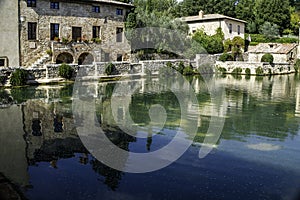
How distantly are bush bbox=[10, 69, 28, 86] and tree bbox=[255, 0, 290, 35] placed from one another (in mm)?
44597

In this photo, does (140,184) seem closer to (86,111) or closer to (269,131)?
(269,131)

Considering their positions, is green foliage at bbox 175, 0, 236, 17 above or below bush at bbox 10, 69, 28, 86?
above

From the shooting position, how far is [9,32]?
26.5m

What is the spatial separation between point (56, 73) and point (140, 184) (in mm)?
19151

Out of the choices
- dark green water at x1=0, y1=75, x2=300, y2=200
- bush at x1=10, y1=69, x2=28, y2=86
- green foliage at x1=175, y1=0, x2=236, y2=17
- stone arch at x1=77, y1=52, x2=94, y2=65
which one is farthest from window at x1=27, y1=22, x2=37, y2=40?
green foliage at x1=175, y1=0, x2=236, y2=17

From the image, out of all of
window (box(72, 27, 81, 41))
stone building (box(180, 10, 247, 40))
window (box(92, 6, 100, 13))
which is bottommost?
window (box(72, 27, 81, 41))

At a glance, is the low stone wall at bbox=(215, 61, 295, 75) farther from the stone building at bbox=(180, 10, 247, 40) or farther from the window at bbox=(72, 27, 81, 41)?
the window at bbox=(72, 27, 81, 41)

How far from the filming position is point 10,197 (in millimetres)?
6266

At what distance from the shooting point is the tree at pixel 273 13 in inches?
2262

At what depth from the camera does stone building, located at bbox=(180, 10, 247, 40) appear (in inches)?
1746

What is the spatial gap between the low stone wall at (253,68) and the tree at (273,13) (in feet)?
69.7

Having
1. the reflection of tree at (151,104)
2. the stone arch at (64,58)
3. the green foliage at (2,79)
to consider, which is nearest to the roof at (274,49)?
the stone arch at (64,58)

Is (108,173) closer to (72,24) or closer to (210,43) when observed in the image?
(72,24)

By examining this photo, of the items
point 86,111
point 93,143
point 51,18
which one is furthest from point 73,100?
point 51,18
